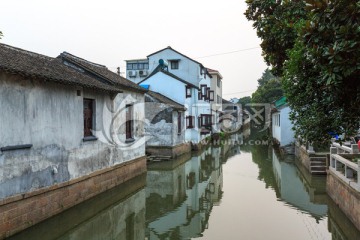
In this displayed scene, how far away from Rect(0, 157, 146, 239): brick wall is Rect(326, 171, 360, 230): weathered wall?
7.99 m

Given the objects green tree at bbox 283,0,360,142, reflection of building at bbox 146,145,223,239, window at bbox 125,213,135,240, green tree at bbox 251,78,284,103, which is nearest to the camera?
green tree at bbox 283,0,360,142

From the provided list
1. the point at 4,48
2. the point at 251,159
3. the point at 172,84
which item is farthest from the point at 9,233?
the point at 172,84

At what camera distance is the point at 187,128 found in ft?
88.9

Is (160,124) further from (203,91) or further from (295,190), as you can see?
(295,190)

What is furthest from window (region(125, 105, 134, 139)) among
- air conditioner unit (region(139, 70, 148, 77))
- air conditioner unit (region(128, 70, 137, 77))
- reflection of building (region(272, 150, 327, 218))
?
air conditioner unit (region(128, 70, 137, 77))

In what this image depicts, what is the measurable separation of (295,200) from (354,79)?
7.42 meters

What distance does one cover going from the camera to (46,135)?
349 inches

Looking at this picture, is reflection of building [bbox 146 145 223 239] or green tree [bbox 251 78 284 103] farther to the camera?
green tree [bbox 251 78 284 103]

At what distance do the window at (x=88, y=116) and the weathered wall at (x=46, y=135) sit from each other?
199 mm

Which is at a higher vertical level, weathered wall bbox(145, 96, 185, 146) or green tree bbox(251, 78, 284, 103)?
green tree bbox(251, 78, 284, 103)

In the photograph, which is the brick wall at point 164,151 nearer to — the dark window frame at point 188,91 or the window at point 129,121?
the dark window frame at point 188,91

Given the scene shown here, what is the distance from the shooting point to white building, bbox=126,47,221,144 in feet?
87.3

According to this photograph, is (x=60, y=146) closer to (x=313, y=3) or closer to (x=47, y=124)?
(x=47, y=124)
